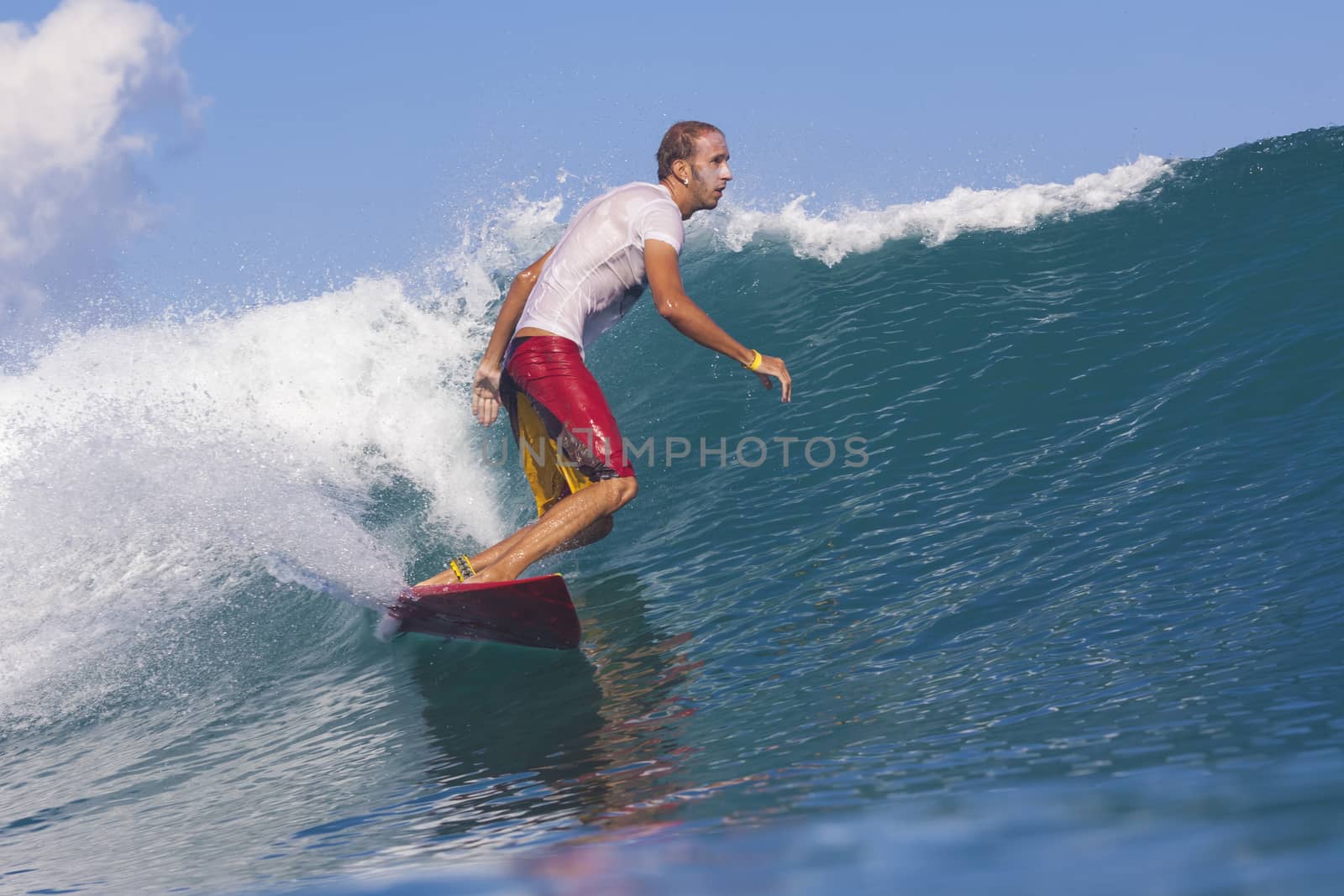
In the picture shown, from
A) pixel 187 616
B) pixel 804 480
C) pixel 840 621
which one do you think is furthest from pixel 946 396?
pixel 187 616

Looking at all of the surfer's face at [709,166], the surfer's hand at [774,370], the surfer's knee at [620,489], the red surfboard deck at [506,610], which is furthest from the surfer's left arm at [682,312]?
the red surfboard deck at [506,610]

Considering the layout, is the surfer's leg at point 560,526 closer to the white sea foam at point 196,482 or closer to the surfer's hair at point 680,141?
the white sea foam at point 196,482

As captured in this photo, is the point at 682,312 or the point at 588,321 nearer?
the point at 682,312

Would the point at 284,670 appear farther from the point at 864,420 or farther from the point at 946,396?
the point at 946,396

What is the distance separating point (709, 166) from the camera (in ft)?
15.4

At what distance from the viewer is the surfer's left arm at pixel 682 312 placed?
4406 millimetres

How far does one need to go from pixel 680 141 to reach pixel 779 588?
196 cm

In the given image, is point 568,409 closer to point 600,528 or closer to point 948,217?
point 600,528

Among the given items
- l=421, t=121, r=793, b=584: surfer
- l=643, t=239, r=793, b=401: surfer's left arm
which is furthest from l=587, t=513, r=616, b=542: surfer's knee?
l=643, t=239, r=793, b=401: surfer's left arm

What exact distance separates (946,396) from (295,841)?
5.62 m

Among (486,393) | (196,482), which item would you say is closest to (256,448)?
(196,482)

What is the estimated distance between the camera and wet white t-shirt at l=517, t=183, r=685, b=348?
4.66m

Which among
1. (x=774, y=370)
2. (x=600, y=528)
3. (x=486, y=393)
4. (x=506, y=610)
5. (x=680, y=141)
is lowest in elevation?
(x=506, y=610)

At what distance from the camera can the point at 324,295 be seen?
39.4ft
